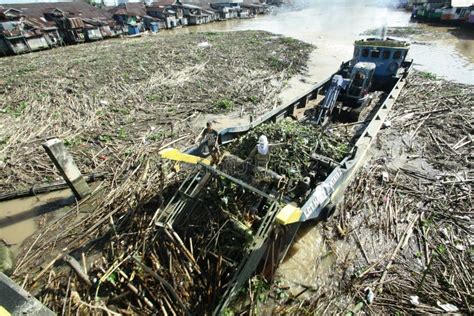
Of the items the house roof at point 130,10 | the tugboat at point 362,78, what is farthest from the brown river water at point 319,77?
the house roof at point 130,10

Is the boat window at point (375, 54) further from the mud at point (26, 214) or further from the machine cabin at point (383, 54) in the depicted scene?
the mud at point (26, 214)

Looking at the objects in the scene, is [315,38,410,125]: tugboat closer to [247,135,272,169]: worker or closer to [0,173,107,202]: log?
[247,135,272,169]: worker

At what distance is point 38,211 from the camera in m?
6.40

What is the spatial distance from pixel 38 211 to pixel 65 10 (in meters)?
41.7

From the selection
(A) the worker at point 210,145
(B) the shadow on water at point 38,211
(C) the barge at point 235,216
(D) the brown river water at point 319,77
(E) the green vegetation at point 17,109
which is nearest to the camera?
(C) the barge at point 235,216

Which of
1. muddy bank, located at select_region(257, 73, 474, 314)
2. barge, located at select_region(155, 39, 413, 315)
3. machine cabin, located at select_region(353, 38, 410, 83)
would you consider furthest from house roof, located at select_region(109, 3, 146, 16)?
muddy bank, located at select_region(257, 73, 474, 314)

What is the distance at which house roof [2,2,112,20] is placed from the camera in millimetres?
33031

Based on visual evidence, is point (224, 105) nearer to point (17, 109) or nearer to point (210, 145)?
point (210, 145)

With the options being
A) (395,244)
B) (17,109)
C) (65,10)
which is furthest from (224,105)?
(65,10)

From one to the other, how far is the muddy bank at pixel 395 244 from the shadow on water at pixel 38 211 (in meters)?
5.80

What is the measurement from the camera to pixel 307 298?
4449 millimetres

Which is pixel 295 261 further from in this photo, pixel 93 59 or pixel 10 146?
pixel 93 59

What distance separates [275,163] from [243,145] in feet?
3.37

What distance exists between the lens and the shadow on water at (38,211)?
6.14 meters
